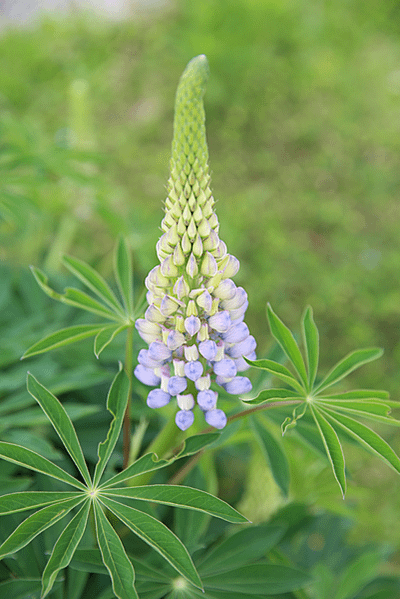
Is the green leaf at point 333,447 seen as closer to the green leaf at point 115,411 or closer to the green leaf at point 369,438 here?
the green leaf at point 369,438

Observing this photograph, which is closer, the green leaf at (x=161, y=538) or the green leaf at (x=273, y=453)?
the green leaf at (x=161, y=538)

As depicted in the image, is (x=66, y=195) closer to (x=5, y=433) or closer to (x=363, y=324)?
(x=5, y=433)

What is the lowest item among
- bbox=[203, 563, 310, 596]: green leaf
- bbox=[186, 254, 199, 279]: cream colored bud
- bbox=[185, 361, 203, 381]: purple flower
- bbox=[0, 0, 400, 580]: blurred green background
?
bbox=[203, 563, 310, 596]: green leaf

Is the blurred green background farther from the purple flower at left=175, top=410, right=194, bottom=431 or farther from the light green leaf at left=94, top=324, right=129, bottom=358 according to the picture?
the purple flower at left=175, top=410, right=194, bottom=431

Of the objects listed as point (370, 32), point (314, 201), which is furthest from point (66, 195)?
point (370, 32)

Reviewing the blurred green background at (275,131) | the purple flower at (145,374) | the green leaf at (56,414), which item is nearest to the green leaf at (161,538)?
the green leaf at (56,414)

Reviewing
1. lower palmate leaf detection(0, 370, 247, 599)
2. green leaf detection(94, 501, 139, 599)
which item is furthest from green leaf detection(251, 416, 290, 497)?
green leaf detection(94, 501, 139, 599)
